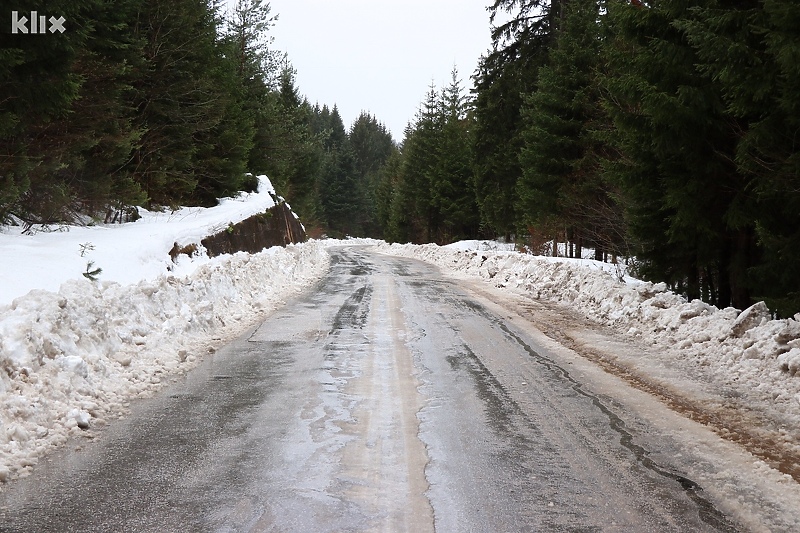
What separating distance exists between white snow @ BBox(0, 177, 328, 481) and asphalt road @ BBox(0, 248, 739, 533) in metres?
0.42

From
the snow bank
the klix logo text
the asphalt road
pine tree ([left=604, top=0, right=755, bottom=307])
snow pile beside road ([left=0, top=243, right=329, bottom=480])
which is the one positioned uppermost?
the klix logo text

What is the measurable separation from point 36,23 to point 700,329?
433 inches

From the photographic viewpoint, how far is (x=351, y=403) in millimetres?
6078

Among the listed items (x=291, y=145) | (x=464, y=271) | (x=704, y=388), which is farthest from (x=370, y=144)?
(x=704, y=388)

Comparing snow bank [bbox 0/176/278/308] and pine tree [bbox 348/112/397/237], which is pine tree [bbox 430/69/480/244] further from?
pine tree [bbox 348/112/397/237]

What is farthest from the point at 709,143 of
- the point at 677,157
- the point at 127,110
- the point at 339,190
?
the point at 339,190

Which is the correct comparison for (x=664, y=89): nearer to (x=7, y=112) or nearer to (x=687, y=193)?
(x=687, y=193)

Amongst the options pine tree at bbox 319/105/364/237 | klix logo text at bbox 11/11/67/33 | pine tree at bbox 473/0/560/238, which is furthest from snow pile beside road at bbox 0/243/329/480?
pine tree at bbox 319/105/364/237

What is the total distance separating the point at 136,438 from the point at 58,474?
0.80m

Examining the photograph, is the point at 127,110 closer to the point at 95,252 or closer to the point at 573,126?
the point at 95,252

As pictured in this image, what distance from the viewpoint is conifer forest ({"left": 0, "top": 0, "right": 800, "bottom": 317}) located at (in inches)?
319

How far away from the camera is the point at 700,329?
876 centimetres

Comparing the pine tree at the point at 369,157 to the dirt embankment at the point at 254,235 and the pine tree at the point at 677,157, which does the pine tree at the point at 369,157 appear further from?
the pine tree at the point at 677,157

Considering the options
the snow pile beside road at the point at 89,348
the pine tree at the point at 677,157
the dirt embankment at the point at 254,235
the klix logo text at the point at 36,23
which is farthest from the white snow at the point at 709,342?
the klix logo text at the point at 36,23
